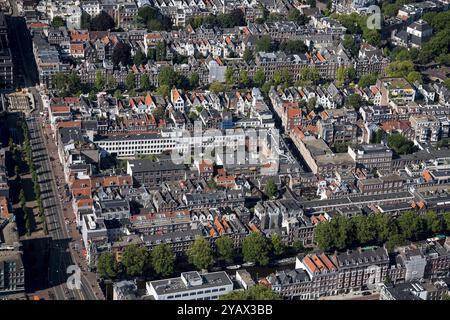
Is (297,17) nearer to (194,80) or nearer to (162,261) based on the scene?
(194,80)

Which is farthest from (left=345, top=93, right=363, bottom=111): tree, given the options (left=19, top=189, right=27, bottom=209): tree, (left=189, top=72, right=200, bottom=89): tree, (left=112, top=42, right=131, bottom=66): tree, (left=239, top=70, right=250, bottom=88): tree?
(left=19, top=189, right=27, bottom=209): tree

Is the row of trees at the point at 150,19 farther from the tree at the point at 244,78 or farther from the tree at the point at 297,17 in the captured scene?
the tree at the point at 297,17

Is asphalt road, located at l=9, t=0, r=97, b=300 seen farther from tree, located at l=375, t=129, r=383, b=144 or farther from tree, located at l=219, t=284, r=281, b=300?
tree, located at l=375, t=129, r=383, b=144

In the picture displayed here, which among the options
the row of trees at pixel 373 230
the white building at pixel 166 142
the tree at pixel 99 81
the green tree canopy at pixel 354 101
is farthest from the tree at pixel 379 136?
the tree at pixel 99 81

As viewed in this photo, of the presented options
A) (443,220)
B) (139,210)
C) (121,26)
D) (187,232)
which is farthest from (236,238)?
(121,26)

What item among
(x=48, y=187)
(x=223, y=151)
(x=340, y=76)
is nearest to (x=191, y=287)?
(x=48, y=187)

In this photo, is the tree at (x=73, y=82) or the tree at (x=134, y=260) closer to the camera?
the tree at (x=134, y=260)
